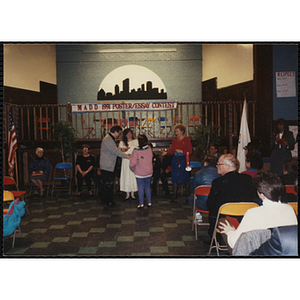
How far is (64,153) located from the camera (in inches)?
274

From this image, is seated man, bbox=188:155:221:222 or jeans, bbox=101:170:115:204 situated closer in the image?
seated man, bbox=188:155:221:222

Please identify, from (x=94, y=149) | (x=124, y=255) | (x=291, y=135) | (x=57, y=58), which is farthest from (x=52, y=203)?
(x=57, y=58)

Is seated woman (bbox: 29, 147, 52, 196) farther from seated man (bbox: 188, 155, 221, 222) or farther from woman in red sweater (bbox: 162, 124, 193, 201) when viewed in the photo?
seated man (bbox: 188, 155, 221, 222)

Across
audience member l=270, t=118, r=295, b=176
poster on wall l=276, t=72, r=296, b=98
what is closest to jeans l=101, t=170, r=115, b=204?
audience member l=270, t=118, r=295, b=176

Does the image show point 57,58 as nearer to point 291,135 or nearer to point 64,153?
point 64,153

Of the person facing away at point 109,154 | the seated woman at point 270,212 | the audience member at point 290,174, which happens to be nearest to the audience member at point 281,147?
the audience member at point 290,174

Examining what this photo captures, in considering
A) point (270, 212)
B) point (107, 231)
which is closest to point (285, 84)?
point (270, 212)

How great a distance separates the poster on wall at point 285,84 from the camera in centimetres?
470

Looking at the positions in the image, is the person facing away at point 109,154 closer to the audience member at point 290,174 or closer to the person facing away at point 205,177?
the person facing away at point 205,177

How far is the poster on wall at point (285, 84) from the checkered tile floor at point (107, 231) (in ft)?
9.06

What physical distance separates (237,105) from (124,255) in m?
6.02

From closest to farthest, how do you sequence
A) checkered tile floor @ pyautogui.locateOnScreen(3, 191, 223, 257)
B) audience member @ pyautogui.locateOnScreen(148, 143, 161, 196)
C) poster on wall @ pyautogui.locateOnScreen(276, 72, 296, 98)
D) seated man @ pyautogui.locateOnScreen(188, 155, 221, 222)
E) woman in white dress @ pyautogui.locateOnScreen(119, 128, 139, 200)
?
checkered tile floor @ pyautogui.locateOnScreen(3, 191, 223, 257) < seated man @ pyautogui.locateOnScreen(188, 155, 221, 222) < poster on wall @ pyautogui.locateOnScreen(276, 72, 296, 98) < woman in white dress @ pyautogui.locateOnScreen(119, 128, 139, 200) < audience member @ pyautogui.locateOnScreen(148, 143, 161, 196)

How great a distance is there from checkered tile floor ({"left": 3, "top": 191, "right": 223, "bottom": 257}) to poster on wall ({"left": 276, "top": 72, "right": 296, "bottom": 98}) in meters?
2.76

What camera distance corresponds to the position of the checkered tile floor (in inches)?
125
